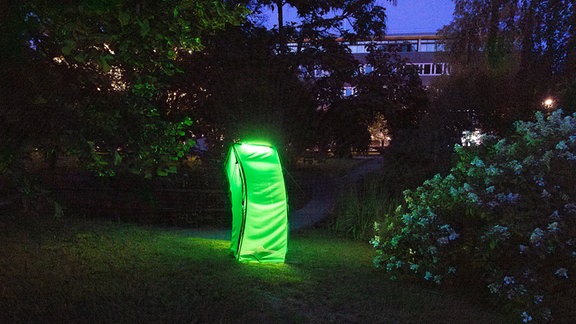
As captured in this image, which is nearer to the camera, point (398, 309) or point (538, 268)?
point (398, 309)

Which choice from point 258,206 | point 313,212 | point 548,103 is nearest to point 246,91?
point 313,212

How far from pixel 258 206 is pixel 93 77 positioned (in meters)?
2.63

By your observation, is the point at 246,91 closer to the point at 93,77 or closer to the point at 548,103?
the point at 93,77

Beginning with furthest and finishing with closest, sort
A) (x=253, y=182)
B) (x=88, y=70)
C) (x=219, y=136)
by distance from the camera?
(x=219, y=136)
(x=253, y=182)
(x=88, y=70)

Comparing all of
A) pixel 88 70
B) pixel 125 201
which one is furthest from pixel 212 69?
pixel 88 70

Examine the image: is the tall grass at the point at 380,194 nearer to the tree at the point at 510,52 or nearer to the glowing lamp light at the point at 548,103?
the tree at the point at 510,52

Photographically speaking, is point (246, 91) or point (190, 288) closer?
point (190, 288)

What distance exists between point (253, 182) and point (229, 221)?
4427 mm

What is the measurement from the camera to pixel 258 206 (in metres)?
6.45

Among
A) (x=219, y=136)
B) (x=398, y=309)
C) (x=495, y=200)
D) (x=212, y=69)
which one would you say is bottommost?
(x=398, y=309)

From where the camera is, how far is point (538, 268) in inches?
221

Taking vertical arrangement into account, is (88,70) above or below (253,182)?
above

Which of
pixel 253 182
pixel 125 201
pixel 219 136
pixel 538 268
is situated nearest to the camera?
Answer: pixel 538 268

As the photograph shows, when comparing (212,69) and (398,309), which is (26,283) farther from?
(212,69)
